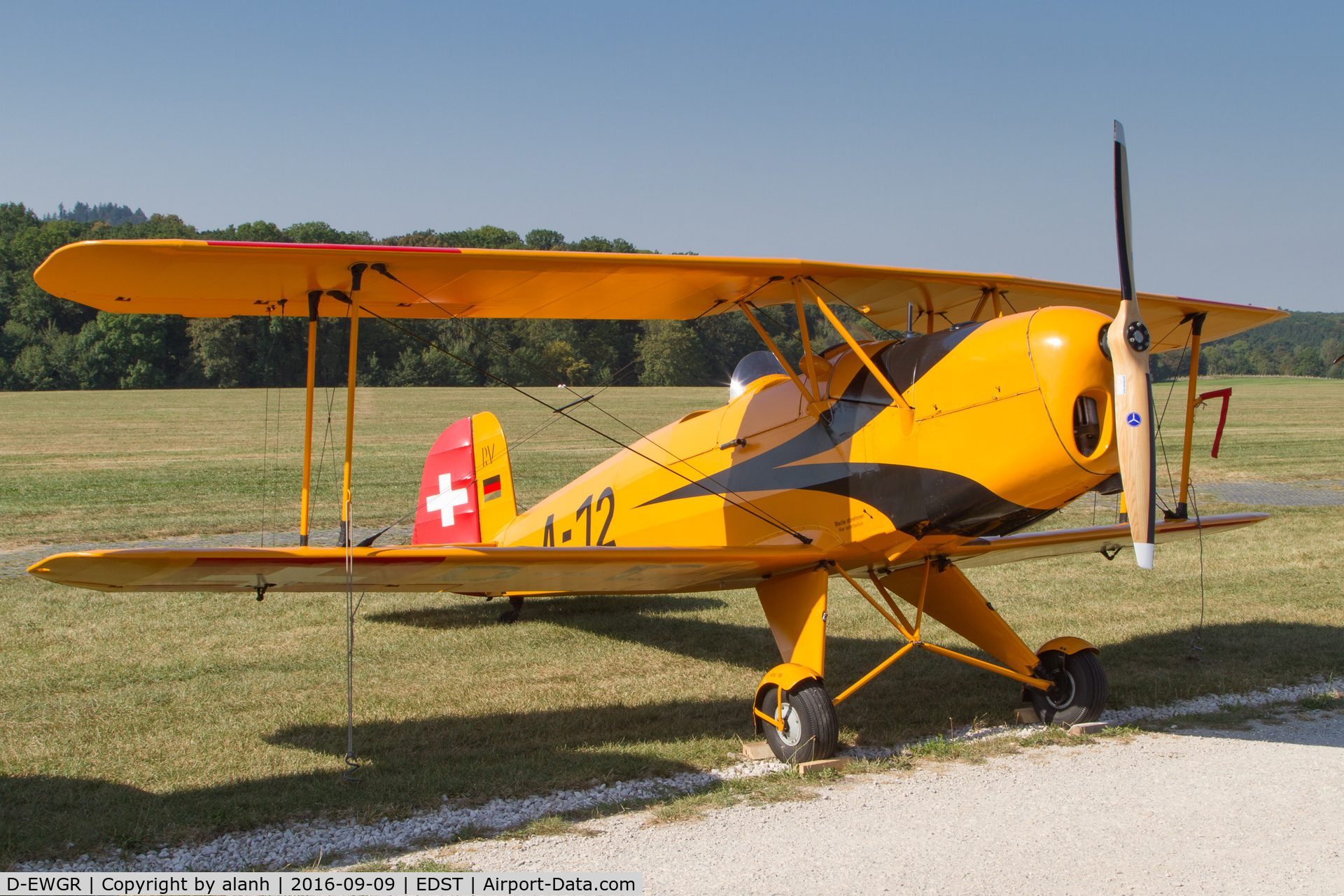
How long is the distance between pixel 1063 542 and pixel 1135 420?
2558 millimetres

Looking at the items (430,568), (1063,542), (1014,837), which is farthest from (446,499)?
(1014,837)

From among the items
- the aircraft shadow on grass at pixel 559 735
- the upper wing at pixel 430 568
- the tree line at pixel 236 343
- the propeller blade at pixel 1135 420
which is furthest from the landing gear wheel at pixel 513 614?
the tree line at pixel 236 343

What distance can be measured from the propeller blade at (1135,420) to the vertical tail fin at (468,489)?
5321 mm

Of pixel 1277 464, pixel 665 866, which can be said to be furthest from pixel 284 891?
pixel 1277 464

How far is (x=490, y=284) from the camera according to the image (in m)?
5.27

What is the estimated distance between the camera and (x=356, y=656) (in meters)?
7.03

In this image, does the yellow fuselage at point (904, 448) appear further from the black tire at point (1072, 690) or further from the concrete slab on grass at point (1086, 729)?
the concrete slab on grass at point (1086, 729)

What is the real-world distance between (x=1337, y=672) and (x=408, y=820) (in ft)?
20.5

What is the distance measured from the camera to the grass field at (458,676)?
456 cm

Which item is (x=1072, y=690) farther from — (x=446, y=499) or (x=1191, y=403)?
(x=446, y=499)

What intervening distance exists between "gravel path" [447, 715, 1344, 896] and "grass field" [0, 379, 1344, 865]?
2.57ft

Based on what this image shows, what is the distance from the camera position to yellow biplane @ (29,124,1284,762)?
4379mm
